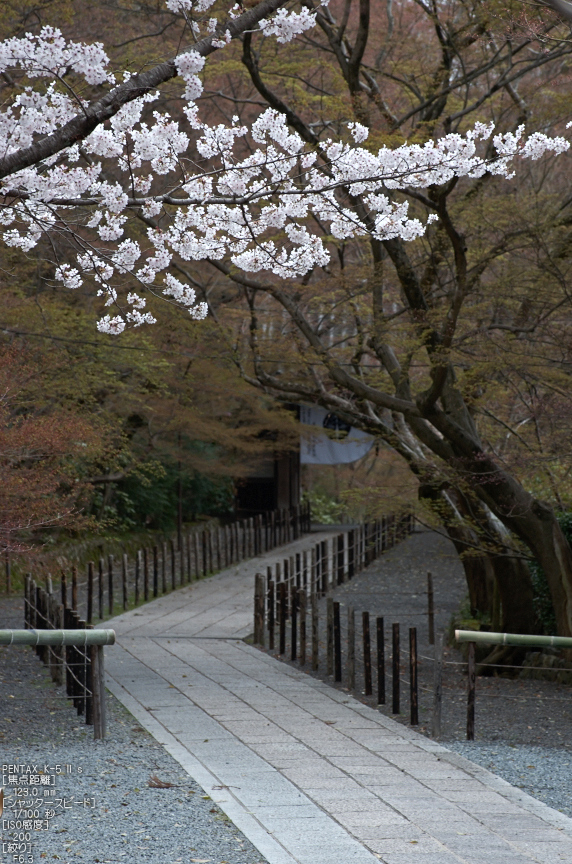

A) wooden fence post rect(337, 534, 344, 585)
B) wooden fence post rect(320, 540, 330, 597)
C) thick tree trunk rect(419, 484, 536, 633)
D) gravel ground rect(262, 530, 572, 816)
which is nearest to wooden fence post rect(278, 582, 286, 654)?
gravel ground rect(262, 530, 572, 816)

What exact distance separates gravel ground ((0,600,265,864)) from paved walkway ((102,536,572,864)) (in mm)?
121

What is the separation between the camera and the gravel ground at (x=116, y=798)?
11.6 feet

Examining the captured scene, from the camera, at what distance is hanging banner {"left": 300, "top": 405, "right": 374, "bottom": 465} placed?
1834cm

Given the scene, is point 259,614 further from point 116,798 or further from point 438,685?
point 116,798

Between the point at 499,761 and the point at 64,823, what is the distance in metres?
2.76

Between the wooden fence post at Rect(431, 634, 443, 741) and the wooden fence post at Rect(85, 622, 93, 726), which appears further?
the wooden fence post at Rect(431, 634, 443, 741)

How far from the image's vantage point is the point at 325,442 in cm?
1898

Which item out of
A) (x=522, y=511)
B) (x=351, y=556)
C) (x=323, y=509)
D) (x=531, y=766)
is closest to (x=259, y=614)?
(x=522, y=511)

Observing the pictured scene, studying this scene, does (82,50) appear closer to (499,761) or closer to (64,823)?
(64,823)

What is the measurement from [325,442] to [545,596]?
10320 mm

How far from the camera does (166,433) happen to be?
16.0 meters

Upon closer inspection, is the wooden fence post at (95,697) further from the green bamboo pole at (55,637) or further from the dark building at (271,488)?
the dark building at (271,488)

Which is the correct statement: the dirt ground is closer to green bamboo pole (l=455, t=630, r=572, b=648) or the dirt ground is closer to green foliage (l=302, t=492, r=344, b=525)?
green bamboo pole (l=455, t=630, r=572, b=648)

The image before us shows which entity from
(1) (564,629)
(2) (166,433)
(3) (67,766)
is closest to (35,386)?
(3) (67,766)
